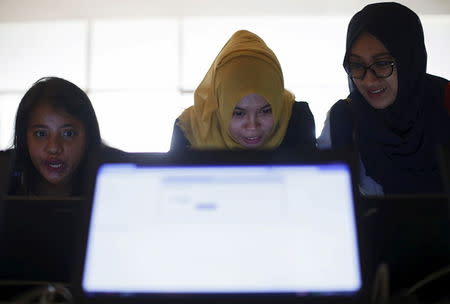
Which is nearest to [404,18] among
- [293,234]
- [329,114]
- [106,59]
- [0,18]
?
[329,114]

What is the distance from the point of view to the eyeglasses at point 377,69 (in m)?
1.67

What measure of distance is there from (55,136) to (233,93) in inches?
22.7

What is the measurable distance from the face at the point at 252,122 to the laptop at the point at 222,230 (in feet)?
2.85

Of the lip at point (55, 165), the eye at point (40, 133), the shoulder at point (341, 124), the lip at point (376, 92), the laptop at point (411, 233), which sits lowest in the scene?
the laptop at point (411, 233)

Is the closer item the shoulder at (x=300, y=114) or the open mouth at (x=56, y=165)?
the open mouth at (x=56, y=165)

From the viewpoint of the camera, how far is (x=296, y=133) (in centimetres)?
176

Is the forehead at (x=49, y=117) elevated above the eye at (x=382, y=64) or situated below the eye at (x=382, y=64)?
below

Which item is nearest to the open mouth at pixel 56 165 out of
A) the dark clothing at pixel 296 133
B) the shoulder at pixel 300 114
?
the dark clothing at pixel 296 133

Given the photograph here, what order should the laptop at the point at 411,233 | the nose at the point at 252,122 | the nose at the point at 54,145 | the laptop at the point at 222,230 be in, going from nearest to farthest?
the laptop at the point at 222,230, the laptop at the point at 411,233, the nose at the point at 54,145, the nose at the point at 252,122

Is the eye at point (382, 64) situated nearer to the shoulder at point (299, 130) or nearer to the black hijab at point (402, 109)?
the black hijab at point (402, 109)

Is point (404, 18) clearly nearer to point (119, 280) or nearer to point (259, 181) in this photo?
point (259, 181)

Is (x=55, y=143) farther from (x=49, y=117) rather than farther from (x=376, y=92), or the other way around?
(x=376, y=92)

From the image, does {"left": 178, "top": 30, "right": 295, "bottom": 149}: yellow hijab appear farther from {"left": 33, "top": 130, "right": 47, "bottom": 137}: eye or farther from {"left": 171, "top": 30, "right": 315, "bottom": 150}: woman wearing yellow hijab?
{"left": 33, "top": 130, "right": 47, "bottom": 137}: eye

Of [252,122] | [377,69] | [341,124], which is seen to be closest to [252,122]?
[252,122]
